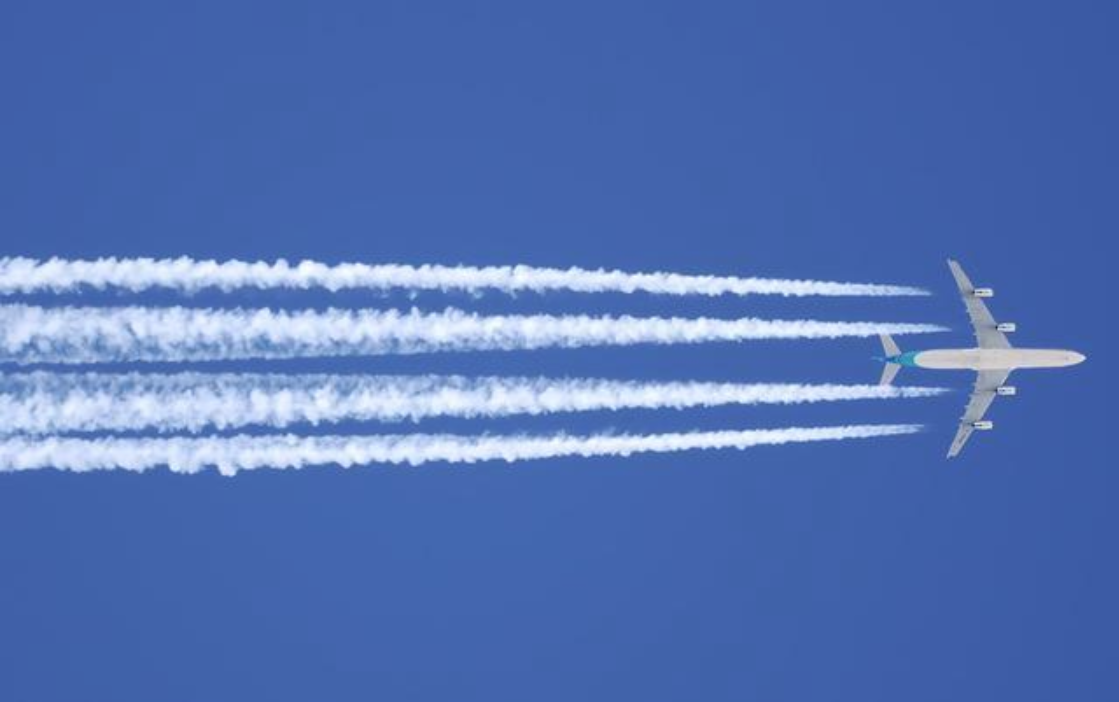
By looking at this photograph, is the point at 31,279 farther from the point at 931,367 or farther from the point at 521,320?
the point at 931,367

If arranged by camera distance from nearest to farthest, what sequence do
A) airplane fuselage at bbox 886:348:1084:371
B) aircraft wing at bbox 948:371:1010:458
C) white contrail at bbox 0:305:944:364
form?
1. white contrail at bbox 0:305:944:364
2. airplane fuselage at bbox 886:348:1084:371
3. aircraft wing at bbox 948:371:1010:458

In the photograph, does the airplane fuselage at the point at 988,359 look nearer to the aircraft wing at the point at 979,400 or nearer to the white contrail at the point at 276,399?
the aircraft wing at the point at 979,400

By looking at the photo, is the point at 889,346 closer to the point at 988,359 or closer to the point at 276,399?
the point at 988,359

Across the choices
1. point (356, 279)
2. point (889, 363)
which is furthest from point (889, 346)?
point (356, 279)

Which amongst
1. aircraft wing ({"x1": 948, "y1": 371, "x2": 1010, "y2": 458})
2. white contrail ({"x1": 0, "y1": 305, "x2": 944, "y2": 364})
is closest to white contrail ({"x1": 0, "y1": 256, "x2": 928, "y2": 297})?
white contrail ({"x1": 0, "y1": 305, "x2": 944, "y2": 364})

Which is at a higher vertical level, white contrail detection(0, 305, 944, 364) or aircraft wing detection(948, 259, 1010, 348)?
aircraft wing detection(948, 259, 1010, 348)

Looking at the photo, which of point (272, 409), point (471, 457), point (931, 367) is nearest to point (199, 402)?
point (272, 409)

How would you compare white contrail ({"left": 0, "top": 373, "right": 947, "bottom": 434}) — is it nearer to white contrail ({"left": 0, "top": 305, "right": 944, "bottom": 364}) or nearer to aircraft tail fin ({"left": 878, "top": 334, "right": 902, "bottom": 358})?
white contrail ({"left": 0, "top": 305, "right": 944, "bottom": 364})

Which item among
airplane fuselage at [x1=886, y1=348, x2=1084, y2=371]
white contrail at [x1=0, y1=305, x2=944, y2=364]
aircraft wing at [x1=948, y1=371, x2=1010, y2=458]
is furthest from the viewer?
aircraft wing at [x1=948, y1=371, x2=1010, y2=458]
